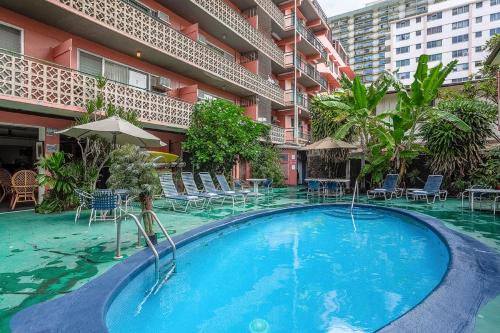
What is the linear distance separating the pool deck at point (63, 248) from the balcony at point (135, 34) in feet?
22.8

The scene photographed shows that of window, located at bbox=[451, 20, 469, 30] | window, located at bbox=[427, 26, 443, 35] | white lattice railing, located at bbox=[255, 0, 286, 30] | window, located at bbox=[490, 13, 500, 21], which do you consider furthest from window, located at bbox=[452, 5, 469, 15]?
white lattice railing, located at bbox=[255, 0, 286, 30]

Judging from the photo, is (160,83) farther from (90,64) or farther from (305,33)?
(305,33)

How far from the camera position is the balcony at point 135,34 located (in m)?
10.5

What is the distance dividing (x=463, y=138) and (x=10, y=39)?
1902 centimetres

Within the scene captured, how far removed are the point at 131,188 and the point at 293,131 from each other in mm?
22358

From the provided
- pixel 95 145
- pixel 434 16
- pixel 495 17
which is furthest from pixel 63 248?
pixel 434 16

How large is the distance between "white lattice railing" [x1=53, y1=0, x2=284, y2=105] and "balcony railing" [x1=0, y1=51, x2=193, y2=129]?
2237 millimetres

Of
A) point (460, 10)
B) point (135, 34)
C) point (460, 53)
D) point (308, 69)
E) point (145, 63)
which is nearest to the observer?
point (135, 34)

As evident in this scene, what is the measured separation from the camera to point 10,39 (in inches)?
402

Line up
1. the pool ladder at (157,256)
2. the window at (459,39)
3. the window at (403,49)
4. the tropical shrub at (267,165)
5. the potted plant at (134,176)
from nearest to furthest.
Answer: the pool ladder at (157,256) → the potted plant at (134,176) → the tropical shrub at (267,165) → the window at (459,39) → the window at (403,49)

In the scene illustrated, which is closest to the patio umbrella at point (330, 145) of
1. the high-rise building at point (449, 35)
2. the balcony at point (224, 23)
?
the balcony at point (224, 23)

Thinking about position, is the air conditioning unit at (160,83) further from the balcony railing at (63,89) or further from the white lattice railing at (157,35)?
the balcony railing at (63,89)

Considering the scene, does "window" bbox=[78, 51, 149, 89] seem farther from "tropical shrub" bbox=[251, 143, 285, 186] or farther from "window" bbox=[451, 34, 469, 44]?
"window" bbox=[451, 34, 469, 44]

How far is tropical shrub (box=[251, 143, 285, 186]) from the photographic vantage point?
20094 mm
